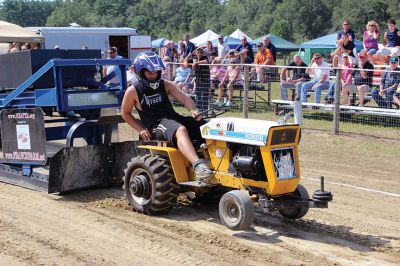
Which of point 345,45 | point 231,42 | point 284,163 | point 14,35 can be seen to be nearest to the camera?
point 284,163

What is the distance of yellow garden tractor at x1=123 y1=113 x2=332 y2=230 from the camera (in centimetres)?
616

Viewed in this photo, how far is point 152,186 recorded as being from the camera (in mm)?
6828

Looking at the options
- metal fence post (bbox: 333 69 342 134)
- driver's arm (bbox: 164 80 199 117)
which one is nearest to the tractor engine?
driver's arm (bbox: 164 80 199 117)

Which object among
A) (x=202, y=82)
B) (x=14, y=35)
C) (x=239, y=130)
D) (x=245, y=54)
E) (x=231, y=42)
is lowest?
(x=239, y=130)

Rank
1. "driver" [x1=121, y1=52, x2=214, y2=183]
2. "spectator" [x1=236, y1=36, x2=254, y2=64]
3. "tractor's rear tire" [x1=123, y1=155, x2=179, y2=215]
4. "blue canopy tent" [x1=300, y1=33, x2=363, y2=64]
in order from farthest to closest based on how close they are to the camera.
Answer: "blue canopy tent" [x1=300, y1=33, x2=363, y2=64]
"spectator" [x1=236, y1=36, x2=254, y2=64]
"driver" [x1=121, y1=52, x2=214, y2=183]
"tractor's rear tire" [x1=123, y1=155, x2=179, y2=215]

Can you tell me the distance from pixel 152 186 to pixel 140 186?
177mm

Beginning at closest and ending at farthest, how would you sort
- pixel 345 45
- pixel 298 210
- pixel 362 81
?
pixel 298 210 < pixel 362 81 < pixel 345 45

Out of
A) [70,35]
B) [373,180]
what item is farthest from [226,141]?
[70,35]

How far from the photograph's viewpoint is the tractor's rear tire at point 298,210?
258 inches

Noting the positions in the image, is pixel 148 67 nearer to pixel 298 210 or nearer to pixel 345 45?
pixel 298 210

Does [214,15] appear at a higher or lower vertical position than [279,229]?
higher

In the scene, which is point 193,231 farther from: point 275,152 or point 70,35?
point 70,35

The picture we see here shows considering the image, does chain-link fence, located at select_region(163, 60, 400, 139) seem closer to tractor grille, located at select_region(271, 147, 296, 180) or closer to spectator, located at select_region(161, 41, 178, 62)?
spectator, located at select_region(161, 41, 178, 62)

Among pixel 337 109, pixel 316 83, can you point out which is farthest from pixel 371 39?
pixel 337 109
